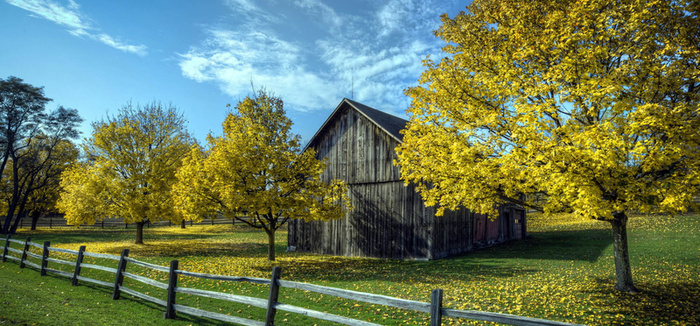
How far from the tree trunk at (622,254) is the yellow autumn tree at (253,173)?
10.5m

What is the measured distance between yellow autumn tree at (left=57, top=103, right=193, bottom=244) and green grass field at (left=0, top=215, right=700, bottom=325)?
2413 mm

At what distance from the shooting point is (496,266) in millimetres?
15680

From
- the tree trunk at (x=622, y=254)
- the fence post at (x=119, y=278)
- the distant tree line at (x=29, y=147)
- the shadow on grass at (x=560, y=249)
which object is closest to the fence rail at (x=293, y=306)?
the fence post at (x=119, y=278)

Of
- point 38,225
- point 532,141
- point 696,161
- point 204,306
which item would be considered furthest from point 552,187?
point 38,225

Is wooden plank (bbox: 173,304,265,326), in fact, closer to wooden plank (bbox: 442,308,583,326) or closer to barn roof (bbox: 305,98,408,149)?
wooden plank (bbox: 442,308,583,326)

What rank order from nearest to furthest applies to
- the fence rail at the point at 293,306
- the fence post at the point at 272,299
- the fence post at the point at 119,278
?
the fence rail at the point at 293,306
the fence post at the point at 272,299
the fence post at the point at 119,278

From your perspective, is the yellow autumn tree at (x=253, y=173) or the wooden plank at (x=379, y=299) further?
the yellow autumn tree at (x=253, y=173)

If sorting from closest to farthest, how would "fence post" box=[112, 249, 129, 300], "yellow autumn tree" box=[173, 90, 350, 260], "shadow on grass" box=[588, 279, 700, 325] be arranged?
"shadow on grass" box=[588, 279, 700, 325], "fence post" box=[112, 249, 129, 300], "yellow autumn tree" box=[173, 90, 350, 260]

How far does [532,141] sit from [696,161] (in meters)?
3.25

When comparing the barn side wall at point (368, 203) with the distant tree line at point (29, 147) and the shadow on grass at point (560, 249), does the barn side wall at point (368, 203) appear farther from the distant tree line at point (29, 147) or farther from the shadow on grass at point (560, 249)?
the distant tree line at point (29, 147)

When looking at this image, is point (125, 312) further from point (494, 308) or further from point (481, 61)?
point (481, 61)

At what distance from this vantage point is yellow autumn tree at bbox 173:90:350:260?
47.4 feet

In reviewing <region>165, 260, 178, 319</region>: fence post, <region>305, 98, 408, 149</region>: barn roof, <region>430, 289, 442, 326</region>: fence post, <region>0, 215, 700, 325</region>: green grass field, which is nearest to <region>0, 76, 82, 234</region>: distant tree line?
<region>0, 215, 700, 325</region>: green grass field

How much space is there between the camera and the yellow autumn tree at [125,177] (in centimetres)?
2058
